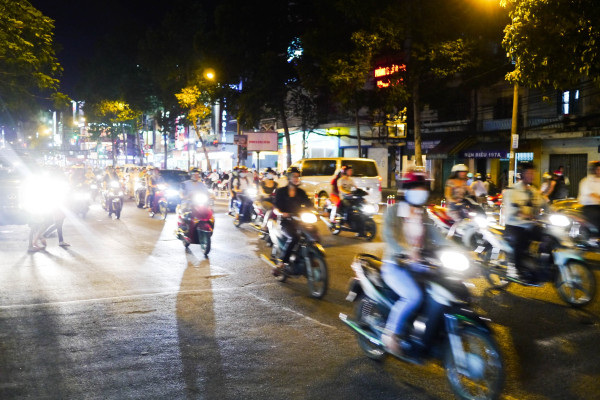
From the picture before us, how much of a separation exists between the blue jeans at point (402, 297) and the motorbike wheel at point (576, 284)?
11.6ft

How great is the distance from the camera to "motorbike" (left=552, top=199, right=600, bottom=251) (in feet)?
39.1

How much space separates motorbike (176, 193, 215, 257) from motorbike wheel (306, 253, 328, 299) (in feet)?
13.3

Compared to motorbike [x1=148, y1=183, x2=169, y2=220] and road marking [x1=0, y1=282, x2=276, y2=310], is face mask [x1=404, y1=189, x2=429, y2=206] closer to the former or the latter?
road marking [x1=0, y1=282, x2=276, y2=310]

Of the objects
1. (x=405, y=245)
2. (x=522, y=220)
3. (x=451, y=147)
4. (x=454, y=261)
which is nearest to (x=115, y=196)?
(x=522, y=220)

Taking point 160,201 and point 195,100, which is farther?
point 195,100

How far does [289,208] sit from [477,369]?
193 inches

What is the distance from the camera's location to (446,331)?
472 cm

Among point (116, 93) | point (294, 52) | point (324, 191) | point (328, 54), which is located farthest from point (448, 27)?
point (116, 93)

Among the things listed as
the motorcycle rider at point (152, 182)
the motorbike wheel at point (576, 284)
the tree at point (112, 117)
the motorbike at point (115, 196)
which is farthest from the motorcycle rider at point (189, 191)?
the tree at point (112, 117)

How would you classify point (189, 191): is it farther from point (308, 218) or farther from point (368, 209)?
point (368, 209)

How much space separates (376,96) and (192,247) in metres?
24.2

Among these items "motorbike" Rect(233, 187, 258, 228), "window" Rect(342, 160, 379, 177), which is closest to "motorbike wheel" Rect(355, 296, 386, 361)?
"motorbike" Rect(233, 187, 258, 228)

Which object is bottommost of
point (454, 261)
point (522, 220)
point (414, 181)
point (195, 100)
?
point (454, 261)

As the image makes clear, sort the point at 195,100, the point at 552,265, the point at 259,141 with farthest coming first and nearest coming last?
the point at 195,100 → the point at 259,141 → the point at 552,265
